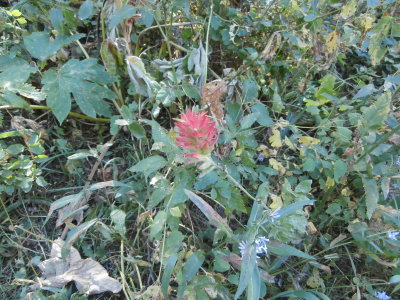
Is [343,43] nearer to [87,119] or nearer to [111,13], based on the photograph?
[111,13]

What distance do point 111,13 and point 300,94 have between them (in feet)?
2.82

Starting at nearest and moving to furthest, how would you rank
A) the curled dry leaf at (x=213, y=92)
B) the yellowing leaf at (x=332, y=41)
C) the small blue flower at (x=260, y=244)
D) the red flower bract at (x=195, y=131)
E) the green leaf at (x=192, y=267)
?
the red flower bract at (x=195, y=131), the small blue flower at (x=260, y=244), the green leaf at (x=192, y=267), the curled dry leaf at (x=213, y=92), the yellowing leaf at (x=332, y=41)

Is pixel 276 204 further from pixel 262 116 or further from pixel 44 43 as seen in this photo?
pixel 44 43

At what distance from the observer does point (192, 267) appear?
104 cm

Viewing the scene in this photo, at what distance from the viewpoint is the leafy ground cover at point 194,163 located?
1099 mm

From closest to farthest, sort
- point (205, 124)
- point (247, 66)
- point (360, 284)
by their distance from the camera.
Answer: point (205, 124) → point (360, 284) → point (247, 66)

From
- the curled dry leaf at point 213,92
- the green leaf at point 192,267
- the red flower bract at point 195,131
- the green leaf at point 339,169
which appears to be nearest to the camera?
the red flower bract at point 195,131

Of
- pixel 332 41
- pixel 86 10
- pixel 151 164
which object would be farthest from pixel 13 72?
pixel 332 41

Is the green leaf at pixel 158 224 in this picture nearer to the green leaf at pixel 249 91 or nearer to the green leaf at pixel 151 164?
the green leaf at pixel 151 164

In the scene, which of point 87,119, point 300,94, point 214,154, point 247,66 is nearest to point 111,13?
point 87,119

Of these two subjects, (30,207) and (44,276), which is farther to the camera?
(30,207)

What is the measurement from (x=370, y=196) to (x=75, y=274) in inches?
39.0

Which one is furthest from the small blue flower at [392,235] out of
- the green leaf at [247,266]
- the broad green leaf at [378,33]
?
the broad green leaf at [378,33]

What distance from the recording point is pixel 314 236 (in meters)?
1.28
